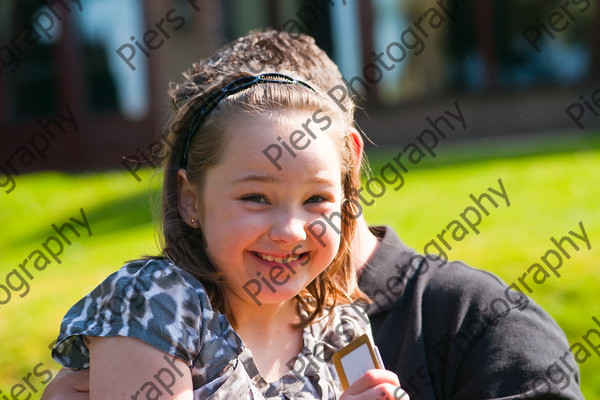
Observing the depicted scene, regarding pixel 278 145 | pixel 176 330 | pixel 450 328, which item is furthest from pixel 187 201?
pixel 450 328

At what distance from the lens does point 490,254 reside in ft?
15.4

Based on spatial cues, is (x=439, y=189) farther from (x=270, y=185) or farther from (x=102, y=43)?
(x=102, y=43)

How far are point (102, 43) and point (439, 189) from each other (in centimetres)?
Answer: 699

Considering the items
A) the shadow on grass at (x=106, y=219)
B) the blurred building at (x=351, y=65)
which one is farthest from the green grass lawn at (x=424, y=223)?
the blurred building at (x=351, y=65)

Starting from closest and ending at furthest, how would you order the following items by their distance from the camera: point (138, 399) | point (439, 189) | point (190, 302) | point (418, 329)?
point (138, 399), point (190, 302), point (418, 329), point (439, 189)

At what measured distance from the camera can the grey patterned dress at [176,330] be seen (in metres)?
1.86

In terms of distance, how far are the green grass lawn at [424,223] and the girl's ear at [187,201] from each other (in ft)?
0.69

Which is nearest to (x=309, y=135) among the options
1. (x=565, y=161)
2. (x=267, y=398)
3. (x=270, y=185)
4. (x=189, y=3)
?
(x=270, y=185)

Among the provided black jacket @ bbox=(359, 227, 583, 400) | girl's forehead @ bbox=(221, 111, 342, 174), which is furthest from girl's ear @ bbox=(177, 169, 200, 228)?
black jacket @ bbox=(359, 227, 583, 400)

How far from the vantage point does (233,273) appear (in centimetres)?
205

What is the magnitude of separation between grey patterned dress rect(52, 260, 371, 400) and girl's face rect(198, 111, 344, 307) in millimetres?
116

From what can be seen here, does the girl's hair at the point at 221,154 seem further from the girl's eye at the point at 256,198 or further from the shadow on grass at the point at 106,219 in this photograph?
the shadow on grass at the point at 106,219

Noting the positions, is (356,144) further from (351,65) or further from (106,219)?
(351,65)

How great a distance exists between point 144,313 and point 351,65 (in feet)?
35.7
